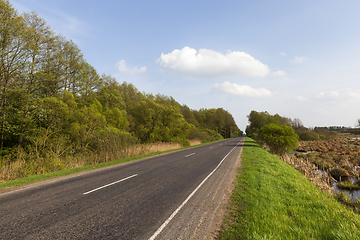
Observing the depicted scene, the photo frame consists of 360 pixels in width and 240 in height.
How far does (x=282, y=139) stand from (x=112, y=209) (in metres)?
24.1

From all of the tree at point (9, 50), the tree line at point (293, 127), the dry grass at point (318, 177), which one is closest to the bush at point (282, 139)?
the dry grass at point (318, 177)

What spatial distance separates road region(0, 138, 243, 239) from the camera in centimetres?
366

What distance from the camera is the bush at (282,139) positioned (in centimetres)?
2223

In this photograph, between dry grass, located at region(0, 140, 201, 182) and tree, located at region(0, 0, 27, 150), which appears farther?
tree, located at region(0, 0, 27, 150)

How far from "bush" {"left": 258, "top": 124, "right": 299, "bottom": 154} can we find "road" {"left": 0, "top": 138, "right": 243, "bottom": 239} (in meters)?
19.4

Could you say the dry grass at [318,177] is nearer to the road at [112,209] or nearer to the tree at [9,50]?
the road at [112,209]

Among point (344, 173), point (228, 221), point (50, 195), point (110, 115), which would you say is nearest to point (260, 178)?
point (228, 221)

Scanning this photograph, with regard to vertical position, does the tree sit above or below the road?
above

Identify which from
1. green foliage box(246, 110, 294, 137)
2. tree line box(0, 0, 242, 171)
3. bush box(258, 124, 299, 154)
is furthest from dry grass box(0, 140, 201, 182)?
green foliage box(246, 110, 294, 137)

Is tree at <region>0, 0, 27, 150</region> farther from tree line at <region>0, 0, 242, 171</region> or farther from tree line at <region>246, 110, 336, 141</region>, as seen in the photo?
tree line at <region>246, 110, 336, 141</region>

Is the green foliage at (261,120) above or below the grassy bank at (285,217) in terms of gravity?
above

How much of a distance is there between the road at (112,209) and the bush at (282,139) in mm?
19371

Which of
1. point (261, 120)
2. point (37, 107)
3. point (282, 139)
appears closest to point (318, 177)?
point (282, 139)

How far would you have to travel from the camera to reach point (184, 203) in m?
5.32
